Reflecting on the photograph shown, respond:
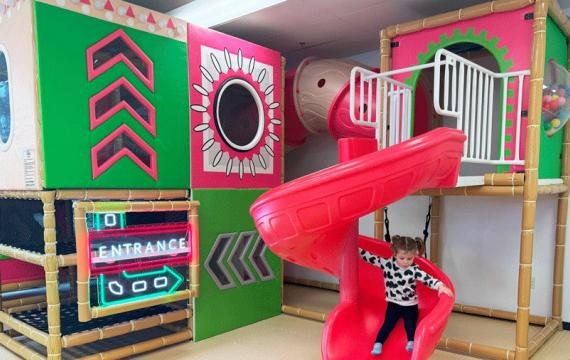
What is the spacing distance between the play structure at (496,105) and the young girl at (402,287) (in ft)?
0.97

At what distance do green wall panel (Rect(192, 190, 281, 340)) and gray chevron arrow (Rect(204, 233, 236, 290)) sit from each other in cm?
2

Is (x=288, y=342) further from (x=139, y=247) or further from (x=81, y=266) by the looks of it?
(x=81, y=266)

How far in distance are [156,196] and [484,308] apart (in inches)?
109

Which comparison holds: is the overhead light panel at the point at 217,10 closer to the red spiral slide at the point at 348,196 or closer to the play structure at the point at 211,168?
the play structure at the point at 211,168

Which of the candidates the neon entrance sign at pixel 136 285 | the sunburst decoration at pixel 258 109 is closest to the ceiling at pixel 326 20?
the sunburst decoration at pixel 258 109

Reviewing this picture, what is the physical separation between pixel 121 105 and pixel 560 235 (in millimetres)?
3182

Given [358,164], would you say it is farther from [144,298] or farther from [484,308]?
[484,308]

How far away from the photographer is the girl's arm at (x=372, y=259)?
7.98 ft

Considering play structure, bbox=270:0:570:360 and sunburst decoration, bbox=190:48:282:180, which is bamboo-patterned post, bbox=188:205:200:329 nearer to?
sunburst decoration, bbox=190:48:282:180

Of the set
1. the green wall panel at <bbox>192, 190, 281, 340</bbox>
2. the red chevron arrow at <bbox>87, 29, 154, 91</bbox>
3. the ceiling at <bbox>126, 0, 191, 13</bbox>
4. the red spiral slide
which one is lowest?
the green wall panel at <bbox>192, 190, 281, 340</bbox>

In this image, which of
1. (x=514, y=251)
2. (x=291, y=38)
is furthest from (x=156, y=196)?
(x=514, y=251)

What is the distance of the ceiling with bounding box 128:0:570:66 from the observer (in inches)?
118

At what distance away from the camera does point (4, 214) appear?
307 cm

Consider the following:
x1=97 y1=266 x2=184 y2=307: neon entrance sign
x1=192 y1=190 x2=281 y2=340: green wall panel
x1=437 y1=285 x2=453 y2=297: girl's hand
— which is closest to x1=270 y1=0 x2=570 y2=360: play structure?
x1=192 y1=190 x2=281 y2=340: green wall panel
